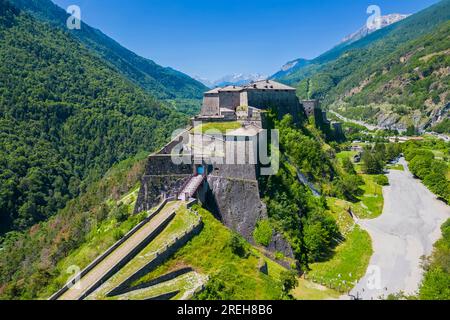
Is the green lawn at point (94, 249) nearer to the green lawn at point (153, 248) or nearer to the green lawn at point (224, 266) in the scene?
the green lawn at point (153, 248)

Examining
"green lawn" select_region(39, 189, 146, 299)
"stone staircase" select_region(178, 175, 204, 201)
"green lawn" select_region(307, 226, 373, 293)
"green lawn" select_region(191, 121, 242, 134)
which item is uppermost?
"green lawn" select_region(191, 121, 242, 134)

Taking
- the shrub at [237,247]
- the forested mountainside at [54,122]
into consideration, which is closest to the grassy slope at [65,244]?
the shrub at [237,247]

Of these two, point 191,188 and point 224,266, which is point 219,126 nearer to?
point 191,188

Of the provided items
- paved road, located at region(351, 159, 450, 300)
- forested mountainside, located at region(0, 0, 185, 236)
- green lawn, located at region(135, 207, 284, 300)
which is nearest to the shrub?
green lawn, located at region(135, 207, 284, 300)

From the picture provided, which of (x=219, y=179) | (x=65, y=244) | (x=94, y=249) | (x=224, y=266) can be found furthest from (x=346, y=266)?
(x=65, y=244)

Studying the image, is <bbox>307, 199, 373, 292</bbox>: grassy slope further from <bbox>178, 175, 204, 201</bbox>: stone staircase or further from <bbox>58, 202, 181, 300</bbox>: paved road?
<bbox>58, 202, 181, 300</bbox>: paved road
